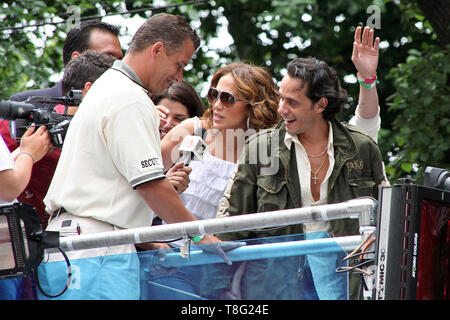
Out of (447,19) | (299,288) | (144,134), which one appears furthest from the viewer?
(447,19)

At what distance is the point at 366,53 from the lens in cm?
456

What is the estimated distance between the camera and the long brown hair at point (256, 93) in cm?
475

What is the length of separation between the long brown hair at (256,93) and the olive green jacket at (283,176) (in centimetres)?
56

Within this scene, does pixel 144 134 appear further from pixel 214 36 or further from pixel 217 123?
pixel 214 36

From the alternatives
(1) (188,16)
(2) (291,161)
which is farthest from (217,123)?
(1) (188,16)

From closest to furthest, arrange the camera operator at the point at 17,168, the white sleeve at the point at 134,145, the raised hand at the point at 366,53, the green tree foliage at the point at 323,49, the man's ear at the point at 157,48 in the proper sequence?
the camera operator at the point at 17,168, the white sleeve at the point at 134,145, the man's ear at the point at 157,48, the raised hand at the point at 366,53, the green tree foliage at the point at 323,49

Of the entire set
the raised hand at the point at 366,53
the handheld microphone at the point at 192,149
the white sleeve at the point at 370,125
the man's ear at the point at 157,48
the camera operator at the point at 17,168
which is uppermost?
the raised hand at the point at 366,53

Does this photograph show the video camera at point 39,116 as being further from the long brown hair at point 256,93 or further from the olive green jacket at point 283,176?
the long brown hair at point 256,93

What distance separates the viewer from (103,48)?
5312mm

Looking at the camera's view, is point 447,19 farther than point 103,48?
Yes

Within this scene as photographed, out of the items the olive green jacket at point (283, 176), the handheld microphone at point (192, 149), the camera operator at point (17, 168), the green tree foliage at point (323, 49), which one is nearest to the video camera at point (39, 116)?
the camera operator at point (17, 168)

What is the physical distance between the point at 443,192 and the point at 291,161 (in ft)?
5.02

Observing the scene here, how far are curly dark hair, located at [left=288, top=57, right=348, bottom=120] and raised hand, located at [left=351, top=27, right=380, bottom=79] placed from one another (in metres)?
0.26

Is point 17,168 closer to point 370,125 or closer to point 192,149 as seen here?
point 192,149
